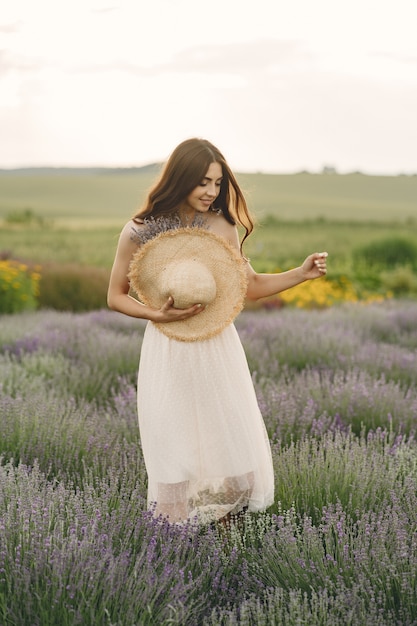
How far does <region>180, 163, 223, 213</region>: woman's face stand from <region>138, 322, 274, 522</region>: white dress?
18.5 inches

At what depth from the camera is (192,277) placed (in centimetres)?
285

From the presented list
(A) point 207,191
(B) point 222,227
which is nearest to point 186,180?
(A) point 207,191

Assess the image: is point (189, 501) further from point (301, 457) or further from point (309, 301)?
point (309, 301)

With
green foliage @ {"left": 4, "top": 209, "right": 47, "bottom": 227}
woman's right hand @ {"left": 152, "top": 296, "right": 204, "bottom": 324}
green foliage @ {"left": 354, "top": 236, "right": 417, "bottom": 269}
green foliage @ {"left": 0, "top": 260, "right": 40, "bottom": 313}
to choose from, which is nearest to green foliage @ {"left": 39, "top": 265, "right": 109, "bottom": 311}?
green foliage @ {"left": 0, "top": 260, "right": 40, "bottom": 313}

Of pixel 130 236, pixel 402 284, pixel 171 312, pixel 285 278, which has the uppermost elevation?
pixel 130 236

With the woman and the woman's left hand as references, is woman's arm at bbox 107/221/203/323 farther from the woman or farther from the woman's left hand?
the woman's left hand

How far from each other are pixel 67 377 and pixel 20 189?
4511 cm

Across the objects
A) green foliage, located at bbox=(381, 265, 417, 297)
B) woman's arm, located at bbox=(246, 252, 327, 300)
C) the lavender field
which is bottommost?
green foliage, located at bbox=(381, 265, 417, 297)

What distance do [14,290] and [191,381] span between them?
6.90 meters

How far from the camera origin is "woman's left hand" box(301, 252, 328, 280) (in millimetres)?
3031

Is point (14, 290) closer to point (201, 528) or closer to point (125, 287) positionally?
point (125, 287)

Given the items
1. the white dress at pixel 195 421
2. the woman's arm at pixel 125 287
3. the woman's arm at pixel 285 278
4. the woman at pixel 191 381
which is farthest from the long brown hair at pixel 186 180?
the white dress at pixel 195 421

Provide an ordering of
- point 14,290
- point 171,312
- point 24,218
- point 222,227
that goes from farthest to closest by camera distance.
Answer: point 24,218
point 14,290
point 222,227
point 171,312

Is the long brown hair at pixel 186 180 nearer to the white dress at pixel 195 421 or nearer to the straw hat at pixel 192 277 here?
the straw hat at pixel 192 277
